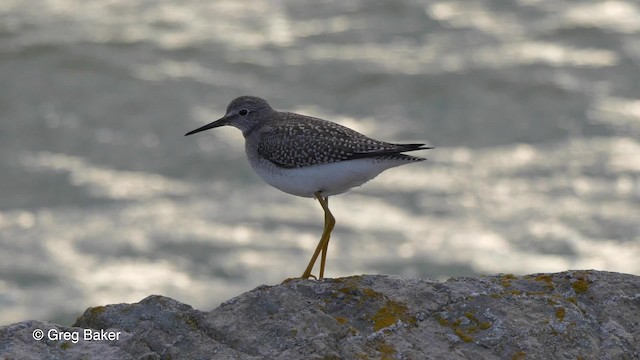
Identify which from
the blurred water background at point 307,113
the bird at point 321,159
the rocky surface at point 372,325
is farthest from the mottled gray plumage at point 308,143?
the blurred water background at point 307,113

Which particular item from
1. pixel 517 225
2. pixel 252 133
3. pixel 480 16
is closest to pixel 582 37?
pixel 480 16

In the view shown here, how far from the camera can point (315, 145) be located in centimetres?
949

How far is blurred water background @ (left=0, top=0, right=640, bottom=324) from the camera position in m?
17.0

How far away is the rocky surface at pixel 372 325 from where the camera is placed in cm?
639

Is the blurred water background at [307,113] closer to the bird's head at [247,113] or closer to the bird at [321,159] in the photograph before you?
the bird's head at [247,113]

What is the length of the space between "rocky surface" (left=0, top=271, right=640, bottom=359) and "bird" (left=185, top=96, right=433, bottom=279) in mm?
2150

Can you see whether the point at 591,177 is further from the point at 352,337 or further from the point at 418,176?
the point at 352,337

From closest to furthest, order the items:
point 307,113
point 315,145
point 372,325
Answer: point 372,325 < point 315,145 < point 307,113

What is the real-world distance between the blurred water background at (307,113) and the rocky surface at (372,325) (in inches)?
367

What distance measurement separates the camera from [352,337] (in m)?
6.51

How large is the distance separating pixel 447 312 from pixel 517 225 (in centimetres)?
1106

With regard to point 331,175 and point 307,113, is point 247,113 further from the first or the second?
point 307,113

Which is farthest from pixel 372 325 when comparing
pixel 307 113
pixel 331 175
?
pixel 307 113

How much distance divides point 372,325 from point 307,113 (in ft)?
45.7
